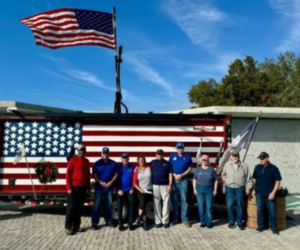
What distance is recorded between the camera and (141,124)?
8.88 meters

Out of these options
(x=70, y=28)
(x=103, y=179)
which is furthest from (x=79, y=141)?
(x=70, y=28)

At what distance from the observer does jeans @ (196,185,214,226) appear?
796 cm

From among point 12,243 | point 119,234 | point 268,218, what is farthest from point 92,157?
point 268,218

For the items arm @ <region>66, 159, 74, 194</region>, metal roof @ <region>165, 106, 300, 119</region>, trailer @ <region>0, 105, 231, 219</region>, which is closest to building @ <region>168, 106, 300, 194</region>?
metal roof @ <region>165, 106, 300, 119</region>

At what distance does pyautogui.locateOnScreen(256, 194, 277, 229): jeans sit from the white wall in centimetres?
636

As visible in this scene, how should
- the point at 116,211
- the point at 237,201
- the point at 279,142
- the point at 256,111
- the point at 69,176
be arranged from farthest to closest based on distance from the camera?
the point at 279,142, the point at 256,111, the point at 116,211, the point at 237,201, the point at 69,176

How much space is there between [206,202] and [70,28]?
20.5ft

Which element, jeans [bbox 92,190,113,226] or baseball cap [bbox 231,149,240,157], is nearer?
jeans [bbox 92,190,113,226]

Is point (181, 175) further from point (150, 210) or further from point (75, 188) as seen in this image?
point (75, 188)

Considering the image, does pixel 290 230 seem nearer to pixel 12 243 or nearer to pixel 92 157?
pixel 92 157

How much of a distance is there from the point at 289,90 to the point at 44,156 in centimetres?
3406

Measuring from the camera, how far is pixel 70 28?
9.99 m

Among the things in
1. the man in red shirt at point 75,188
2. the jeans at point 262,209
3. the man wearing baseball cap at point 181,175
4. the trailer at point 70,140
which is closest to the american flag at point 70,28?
the trailer at point 70,140

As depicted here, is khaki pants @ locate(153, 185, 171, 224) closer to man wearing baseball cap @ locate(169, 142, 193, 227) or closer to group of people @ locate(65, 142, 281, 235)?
group of people @ locate(65, 142, 281, 235)
